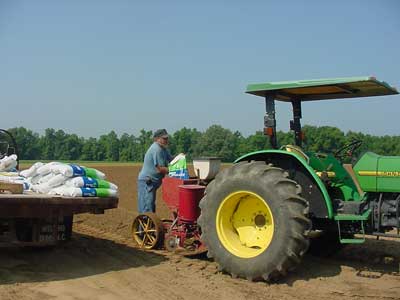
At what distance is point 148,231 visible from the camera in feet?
22.7

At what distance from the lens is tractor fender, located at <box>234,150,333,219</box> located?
5.28 metres

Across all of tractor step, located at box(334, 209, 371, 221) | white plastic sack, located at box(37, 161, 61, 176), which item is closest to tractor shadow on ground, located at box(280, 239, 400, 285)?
tractor step, located at box(334, 209, 371, 221)

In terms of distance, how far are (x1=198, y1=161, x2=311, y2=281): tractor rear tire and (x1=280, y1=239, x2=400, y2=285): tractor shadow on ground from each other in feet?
1.08

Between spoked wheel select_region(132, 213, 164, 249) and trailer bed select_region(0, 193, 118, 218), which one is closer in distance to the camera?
trailer bed select_region(0, 193, 118, 218)

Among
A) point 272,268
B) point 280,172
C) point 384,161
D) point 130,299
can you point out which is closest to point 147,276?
point 130,299

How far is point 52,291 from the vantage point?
4.61m

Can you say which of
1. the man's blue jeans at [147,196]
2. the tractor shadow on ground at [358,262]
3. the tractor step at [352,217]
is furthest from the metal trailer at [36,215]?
the tractor step at [352,217]

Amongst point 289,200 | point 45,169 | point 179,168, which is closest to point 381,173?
point 289,200

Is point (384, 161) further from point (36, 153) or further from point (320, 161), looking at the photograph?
point (36, 153)

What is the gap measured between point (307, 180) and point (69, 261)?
2826mm

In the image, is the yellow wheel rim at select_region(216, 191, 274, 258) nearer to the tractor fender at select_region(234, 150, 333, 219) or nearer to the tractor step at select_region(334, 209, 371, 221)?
the tractor fender at select_region(234, 150, 333, 219)

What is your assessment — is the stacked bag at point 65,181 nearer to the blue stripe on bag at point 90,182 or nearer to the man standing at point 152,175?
the blue stripe on bag at point 90,182

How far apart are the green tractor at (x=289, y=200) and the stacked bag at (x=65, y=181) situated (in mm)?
1262

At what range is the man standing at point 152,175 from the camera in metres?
7.61
